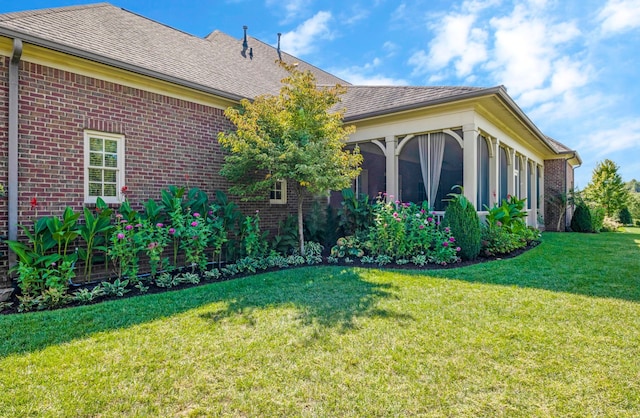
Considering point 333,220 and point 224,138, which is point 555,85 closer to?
point 333,220

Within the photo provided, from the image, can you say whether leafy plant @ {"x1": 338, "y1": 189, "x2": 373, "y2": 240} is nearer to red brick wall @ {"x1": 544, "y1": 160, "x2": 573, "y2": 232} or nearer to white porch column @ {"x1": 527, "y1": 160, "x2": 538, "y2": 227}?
white porch column @ {"x1": 527, "y1": 160, "x2": 538, "y2": 227}

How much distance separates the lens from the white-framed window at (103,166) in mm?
5734

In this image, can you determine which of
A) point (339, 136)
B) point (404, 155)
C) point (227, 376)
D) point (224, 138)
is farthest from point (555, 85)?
point (227, 376)

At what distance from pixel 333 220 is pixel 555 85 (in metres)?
8.84

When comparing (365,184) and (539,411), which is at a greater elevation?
(365,184)

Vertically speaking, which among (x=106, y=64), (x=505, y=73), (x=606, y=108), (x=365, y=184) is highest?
(x=606, y=108)

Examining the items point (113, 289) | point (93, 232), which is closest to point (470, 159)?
point (113, 289)

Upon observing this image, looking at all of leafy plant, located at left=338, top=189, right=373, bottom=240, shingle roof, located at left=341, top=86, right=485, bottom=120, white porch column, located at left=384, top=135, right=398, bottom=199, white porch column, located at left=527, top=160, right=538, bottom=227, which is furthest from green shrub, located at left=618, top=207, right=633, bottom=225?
leafy plant, located at left=338, top=189, right=373, bottom=240

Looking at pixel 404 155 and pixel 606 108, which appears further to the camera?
pixel 606 108

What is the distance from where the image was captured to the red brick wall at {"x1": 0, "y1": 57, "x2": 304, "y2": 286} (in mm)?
5066

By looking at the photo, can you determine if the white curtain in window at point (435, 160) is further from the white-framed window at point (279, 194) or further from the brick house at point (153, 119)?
the white-framed window at point (279, 194)

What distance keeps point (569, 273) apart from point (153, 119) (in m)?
7.66

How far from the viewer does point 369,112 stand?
8.56 meters

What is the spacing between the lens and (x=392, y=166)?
8.63 meters
